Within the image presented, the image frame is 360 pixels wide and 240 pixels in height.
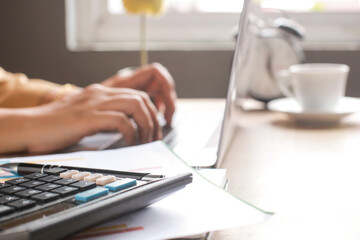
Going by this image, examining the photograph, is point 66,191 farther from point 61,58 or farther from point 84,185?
point 61,58

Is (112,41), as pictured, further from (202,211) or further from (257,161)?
(202,211)

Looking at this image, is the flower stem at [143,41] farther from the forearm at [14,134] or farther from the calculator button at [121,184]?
the calculator button at [121,184]

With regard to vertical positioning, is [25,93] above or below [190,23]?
below

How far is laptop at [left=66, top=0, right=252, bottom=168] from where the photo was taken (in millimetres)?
574

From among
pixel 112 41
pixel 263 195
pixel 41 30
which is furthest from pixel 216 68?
pixel 263 195

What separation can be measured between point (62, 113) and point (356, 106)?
0.54 meters

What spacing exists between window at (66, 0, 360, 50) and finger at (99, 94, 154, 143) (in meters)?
0.82

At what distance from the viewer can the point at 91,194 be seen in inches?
13.3

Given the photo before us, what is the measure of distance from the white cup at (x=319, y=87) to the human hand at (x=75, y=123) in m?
0.34

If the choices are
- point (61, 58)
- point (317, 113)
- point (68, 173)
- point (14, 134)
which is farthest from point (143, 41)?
point (68, 173)

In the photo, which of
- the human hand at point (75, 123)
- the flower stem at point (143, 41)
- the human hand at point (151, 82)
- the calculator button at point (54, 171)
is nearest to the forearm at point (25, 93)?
the human hand at point (151, 82)

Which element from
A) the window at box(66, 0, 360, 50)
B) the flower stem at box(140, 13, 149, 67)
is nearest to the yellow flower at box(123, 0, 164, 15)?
the flower stem at box(140, 13, 149, 67)

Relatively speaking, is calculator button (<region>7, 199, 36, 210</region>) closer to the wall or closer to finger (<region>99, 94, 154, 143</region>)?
finger (<region>99, 94, 154, 143</region>)

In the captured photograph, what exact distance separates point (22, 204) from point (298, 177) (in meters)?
0.31
